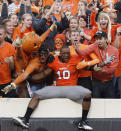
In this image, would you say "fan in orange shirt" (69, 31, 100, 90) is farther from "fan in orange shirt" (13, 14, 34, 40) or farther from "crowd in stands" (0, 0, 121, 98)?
"fan in orange shirt" (13, 14, 34, 40)

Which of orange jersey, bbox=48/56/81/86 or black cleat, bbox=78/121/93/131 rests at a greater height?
orange jersey, bbox=48/56/81/86

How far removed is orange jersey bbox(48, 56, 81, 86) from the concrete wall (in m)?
0.33

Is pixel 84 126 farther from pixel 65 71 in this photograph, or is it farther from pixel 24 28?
pixel 24 28

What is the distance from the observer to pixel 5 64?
259 inches

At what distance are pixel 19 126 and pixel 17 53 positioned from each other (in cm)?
127

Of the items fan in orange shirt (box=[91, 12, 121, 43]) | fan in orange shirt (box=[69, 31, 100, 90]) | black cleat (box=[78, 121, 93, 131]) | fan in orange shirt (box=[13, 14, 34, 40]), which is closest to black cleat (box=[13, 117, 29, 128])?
black cleat (box=[78, 121, 93, 131])

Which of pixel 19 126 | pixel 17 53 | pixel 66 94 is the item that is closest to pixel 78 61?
pixel 66 94

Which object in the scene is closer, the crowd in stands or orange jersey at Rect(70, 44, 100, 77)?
the crowd in stands

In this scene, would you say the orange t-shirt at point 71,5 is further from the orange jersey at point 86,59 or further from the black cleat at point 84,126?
the black cleat at point 84,126

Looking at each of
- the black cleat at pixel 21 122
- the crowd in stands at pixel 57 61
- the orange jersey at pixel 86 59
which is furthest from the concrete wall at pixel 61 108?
the orange jersey at pixel 86 59

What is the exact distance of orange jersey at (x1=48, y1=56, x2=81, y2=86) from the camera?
6324 mm

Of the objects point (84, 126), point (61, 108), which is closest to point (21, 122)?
point (61, 108)

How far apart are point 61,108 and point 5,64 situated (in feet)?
4.26

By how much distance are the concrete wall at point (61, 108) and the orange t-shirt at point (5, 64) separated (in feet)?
1.67
